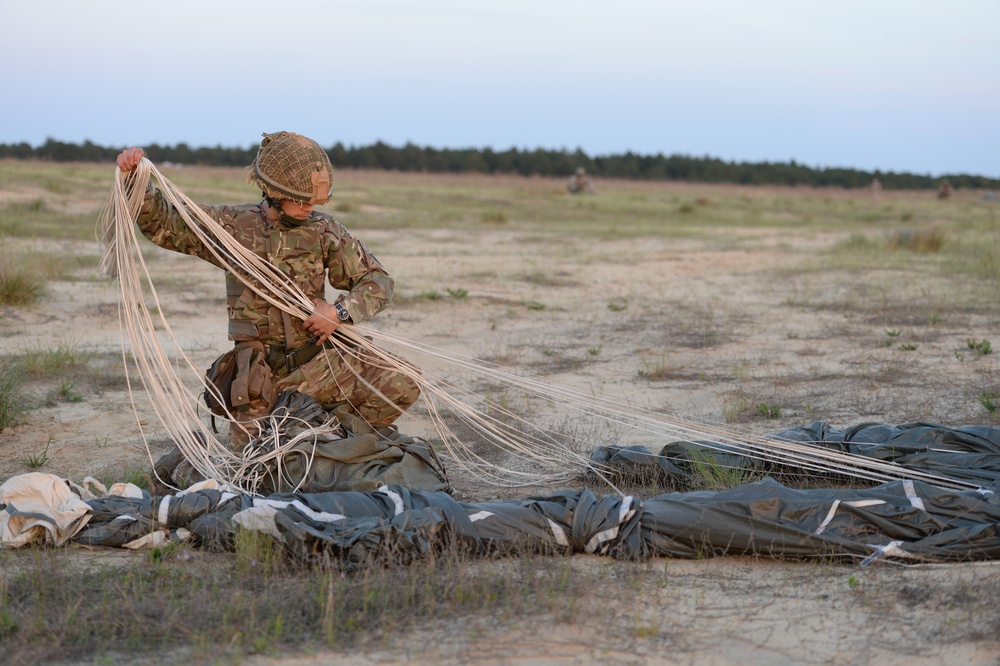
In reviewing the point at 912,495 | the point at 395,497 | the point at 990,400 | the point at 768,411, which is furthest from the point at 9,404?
the point at 990,400

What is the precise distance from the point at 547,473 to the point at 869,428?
1333mm

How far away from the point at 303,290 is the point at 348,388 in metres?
0.44

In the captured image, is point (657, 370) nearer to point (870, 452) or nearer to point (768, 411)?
point (768, 411)

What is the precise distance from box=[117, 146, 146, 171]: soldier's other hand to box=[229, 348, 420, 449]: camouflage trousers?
98 centimetres

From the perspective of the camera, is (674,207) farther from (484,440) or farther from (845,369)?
(484,440)

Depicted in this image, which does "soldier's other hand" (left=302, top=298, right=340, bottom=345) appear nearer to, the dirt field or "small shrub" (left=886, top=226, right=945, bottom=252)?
the dirt field

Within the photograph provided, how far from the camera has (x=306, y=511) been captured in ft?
10.6

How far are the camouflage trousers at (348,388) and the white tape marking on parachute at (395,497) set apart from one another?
2.49 feet

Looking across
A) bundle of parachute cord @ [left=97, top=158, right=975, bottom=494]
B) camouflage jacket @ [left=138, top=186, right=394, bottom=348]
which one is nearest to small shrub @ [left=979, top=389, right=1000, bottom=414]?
bundle of parachute cord @ [left=97, top=158, right=975, bottom=494]

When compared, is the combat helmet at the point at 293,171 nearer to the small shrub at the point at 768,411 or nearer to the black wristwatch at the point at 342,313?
the black wristwatch at the point at 342,313

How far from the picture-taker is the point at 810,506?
10.8ft

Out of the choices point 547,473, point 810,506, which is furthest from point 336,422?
point 810,506

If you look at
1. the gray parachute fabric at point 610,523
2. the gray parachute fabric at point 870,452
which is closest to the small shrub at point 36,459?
the gray parachute fabric at point 610,523

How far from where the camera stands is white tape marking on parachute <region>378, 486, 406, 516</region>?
3.31 metres
